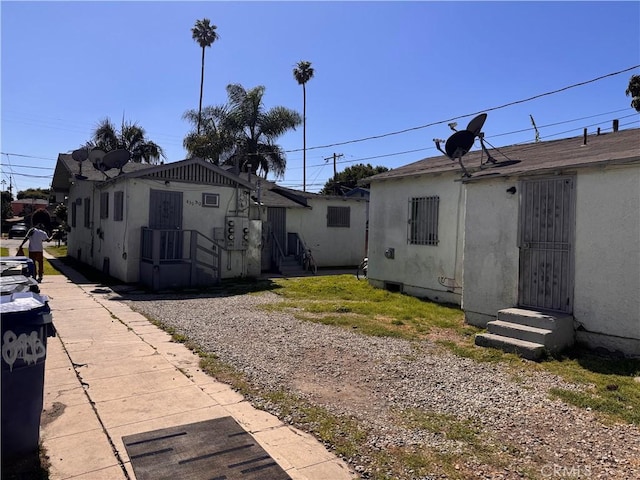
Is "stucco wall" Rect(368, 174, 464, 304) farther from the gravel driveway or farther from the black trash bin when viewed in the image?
the black trash bin

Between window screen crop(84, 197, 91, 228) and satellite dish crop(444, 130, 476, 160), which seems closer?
satellite dish crop(444, 130, 476, 160)

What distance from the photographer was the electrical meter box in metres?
14.3

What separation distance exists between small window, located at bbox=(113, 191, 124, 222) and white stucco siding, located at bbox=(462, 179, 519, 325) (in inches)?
387

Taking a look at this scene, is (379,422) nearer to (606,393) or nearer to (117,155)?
(606,393)

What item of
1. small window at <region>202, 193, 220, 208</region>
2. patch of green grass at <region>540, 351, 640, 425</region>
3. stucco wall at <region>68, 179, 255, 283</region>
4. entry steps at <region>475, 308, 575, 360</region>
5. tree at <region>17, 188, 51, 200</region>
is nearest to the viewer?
patch of green grass at <region>540, 351, 640, 425</region>

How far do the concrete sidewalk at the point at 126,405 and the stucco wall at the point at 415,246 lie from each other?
20.9 feet

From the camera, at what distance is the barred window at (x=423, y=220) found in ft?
35.1

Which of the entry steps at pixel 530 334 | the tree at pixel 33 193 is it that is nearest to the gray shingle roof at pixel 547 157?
the entry steps at pixel 530 334

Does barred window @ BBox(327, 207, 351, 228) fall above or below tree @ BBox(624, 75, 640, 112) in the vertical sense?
below

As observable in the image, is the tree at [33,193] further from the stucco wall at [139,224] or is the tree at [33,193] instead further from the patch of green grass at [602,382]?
the patch of green grass at [602,382]

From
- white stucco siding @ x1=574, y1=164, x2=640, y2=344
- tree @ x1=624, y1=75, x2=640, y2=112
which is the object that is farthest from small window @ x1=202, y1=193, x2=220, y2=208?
tree @ x1=624, y1=75, x2=640, y2=112

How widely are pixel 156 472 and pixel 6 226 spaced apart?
168ft

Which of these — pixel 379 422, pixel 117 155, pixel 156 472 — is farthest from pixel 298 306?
pixel 117 155

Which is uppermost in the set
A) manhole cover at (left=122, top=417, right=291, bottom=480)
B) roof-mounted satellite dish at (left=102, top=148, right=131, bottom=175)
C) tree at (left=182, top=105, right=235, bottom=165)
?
tree at (left=182, top=105, right=235, bottom=165)
